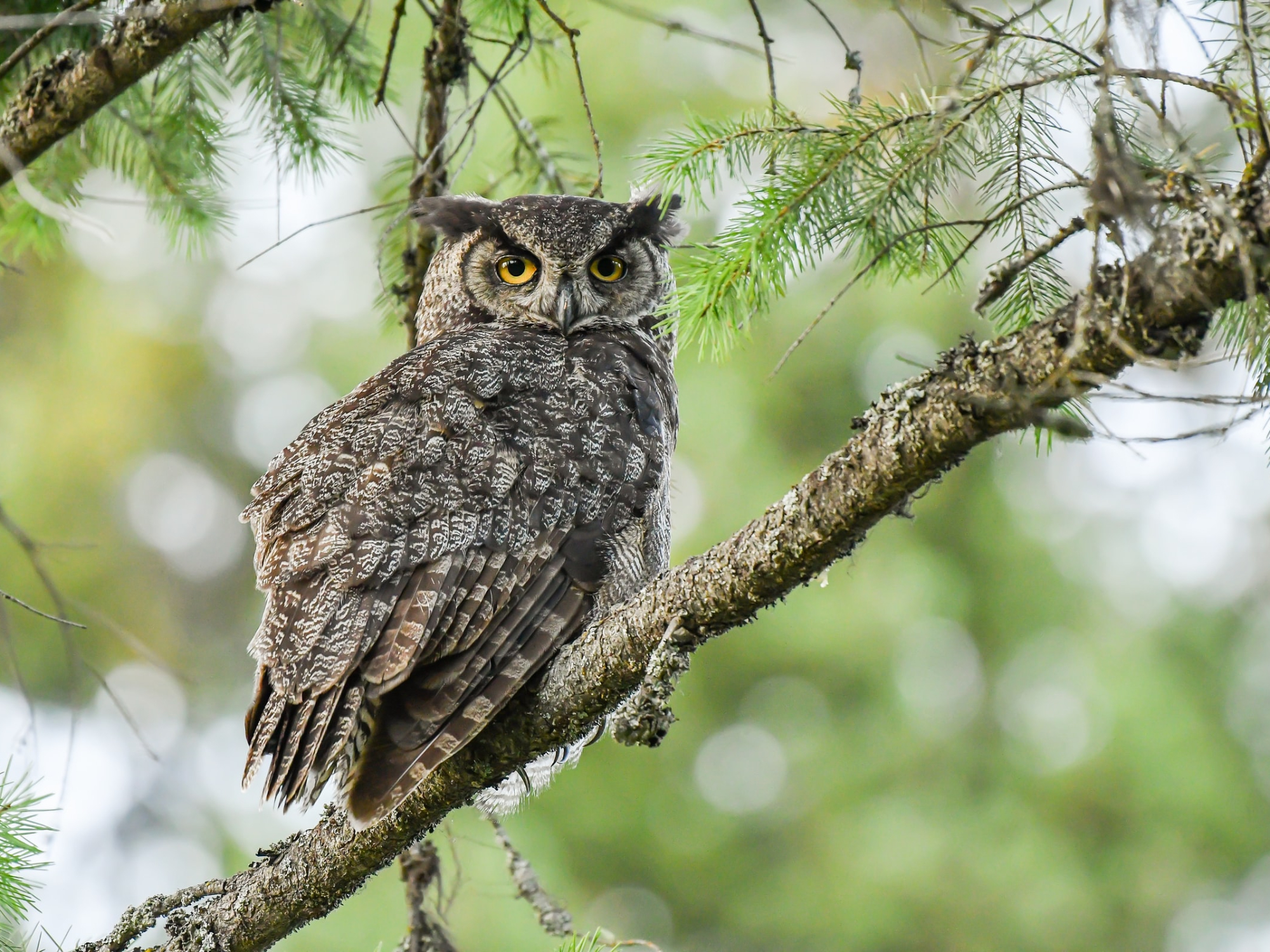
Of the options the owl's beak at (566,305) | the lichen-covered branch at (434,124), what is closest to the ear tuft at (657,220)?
the owl's beak at (566,305)

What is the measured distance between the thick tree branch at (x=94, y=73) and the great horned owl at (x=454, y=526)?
0.83m

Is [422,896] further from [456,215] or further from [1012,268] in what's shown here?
[1012,268]

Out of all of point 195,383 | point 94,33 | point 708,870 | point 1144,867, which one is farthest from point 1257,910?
point 195,383

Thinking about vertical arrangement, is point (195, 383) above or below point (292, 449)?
above

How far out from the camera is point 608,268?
313 cm

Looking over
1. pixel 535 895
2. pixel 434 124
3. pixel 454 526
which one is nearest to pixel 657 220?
pixel 434 124

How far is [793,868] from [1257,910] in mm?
2768

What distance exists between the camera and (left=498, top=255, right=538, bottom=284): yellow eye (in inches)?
123

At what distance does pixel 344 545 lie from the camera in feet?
7.54

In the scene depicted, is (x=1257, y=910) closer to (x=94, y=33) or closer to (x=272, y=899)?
(x=272, y=899)

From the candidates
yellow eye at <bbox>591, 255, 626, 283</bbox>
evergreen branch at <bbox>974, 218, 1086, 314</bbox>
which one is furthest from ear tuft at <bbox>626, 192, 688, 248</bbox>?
evergreen branch at <bbox>974, 218, 1086, 314</bbox>

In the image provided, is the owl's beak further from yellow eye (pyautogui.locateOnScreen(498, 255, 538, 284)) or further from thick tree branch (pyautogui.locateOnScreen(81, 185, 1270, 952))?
thick tree branch (pyautogui.locateOnScreen(81, 185, 1270, 952))

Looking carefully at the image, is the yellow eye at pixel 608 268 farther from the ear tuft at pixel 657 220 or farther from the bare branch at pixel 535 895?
the bare branch at pixel 535 895

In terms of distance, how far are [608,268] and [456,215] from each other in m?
0.47
